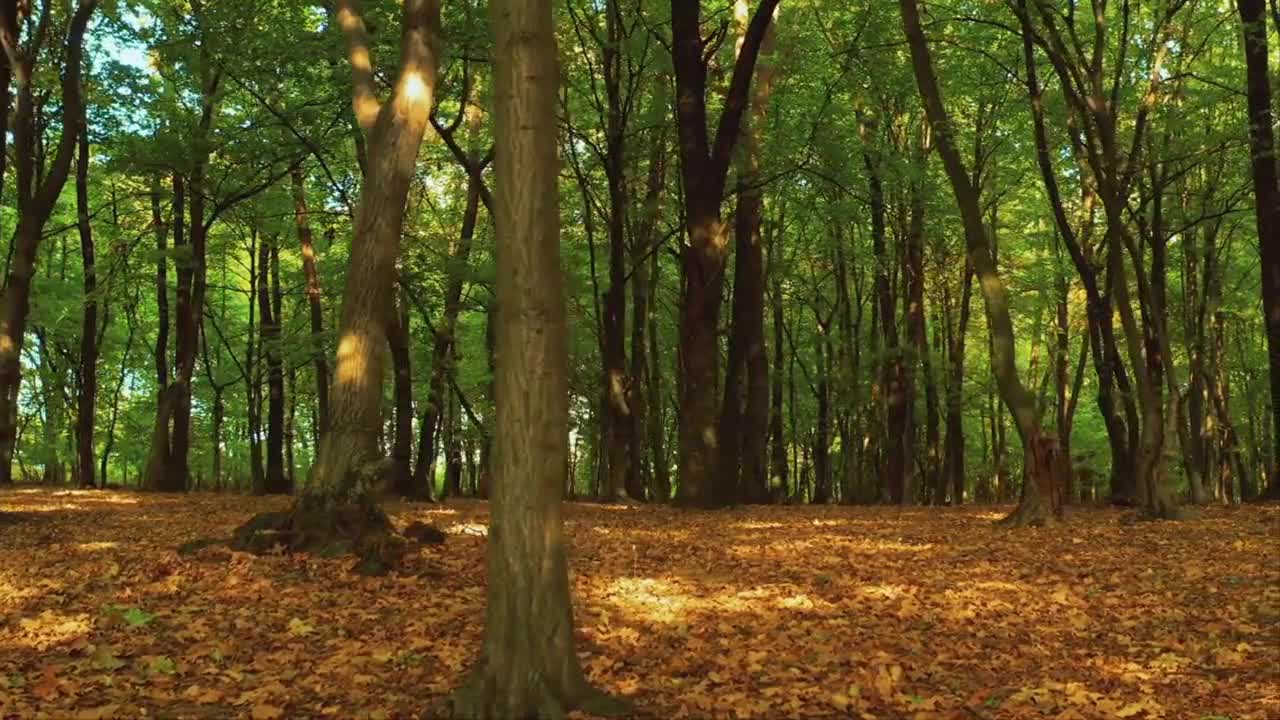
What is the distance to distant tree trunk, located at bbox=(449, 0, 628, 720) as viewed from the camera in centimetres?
455

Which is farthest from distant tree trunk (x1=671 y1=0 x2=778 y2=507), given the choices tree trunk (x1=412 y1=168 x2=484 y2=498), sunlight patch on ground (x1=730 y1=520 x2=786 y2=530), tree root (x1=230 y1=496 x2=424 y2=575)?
tree root (x1=230 y1=496 x2=424 y2=575)

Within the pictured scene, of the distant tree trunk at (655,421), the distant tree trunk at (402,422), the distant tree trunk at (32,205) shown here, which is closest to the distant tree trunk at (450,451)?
the distant tree trunk at (655,421)

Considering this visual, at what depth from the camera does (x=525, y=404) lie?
4.55 metres

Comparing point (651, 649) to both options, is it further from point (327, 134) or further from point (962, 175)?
point (327, 134)

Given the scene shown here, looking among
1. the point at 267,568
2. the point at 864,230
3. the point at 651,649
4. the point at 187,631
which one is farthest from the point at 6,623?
the point at 864,230

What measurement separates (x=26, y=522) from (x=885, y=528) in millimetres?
11046

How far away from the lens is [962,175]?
40.8ft

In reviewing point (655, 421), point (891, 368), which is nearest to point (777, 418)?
point (655, 421)

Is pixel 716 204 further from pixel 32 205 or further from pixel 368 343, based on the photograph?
pixel 32 205

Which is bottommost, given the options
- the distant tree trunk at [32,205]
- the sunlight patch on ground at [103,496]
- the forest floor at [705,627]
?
the forest floor at [705,627]

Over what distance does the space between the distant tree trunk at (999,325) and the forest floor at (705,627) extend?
1499 millimetres

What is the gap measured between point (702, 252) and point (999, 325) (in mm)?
4636

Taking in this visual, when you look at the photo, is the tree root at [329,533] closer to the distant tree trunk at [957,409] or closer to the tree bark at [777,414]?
the tree bark at [777,414]

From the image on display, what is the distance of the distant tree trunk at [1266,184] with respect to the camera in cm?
1468
